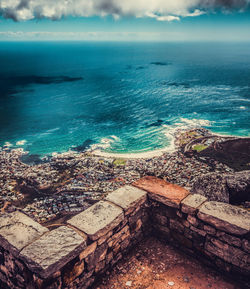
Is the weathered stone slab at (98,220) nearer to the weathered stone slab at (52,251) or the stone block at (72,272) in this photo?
the weathered stone slab at (52,251)

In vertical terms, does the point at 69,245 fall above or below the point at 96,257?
above

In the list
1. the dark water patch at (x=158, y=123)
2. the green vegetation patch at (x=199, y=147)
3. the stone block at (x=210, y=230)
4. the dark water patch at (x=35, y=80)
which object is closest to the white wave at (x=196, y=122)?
the dark water patch at (x=158, y=123)

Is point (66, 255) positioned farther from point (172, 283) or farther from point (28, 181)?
point (28, 181)

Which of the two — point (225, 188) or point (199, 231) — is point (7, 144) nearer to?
point (225, 188)

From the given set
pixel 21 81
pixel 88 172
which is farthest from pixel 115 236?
pixel 21 81

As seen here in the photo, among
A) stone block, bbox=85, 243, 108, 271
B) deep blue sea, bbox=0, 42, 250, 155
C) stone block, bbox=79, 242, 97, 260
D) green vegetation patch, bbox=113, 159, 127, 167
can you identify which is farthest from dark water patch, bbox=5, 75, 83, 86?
stone block, bbox=79, 242, 97, 260

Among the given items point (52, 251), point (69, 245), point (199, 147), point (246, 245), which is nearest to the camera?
point (52, 251)
